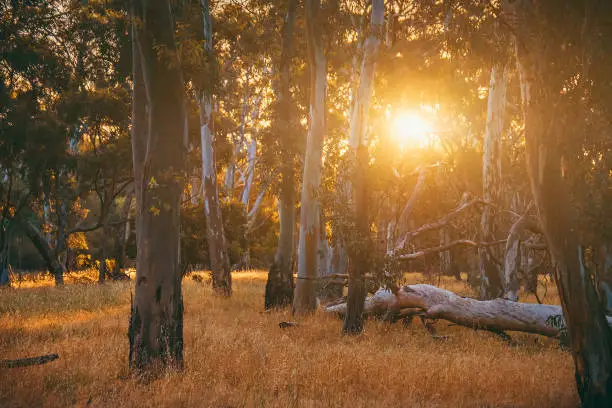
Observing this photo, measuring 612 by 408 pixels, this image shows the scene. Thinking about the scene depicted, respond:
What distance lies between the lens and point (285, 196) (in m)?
14.6

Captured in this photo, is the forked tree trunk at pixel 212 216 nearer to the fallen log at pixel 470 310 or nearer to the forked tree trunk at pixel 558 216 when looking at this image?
the fallen log at pixel 470 310

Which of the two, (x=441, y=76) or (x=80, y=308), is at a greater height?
(x=441, y=76)

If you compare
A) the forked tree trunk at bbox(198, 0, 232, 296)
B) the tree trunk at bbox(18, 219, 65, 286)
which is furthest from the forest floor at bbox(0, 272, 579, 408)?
the tree trunk at bbox(18, 219, 65, 286)

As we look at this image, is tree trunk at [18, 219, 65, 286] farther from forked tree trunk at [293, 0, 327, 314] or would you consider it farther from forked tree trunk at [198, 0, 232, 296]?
forked tree trunk at [293, 0, 327, 314]

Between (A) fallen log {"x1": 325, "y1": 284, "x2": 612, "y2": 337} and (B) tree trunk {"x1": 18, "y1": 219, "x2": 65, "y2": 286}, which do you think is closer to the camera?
(A) fallen log {"x1": 325, "y1": 284, "x2": 612, "y2": 337}

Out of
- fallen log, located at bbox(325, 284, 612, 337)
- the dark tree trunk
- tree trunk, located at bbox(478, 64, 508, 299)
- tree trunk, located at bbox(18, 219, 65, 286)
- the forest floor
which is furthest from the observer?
tree trunk, located at bbox(18, 219, 65, 286)

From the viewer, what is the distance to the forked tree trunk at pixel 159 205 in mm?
6148

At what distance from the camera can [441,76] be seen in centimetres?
1492

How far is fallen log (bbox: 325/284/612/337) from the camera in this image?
30.1ft

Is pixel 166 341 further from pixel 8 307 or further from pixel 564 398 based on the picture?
pixel 8 307

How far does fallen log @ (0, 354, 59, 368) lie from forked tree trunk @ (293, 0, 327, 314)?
650cm

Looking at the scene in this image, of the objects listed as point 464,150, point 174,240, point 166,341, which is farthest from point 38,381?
point 464,150

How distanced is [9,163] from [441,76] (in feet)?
51.3

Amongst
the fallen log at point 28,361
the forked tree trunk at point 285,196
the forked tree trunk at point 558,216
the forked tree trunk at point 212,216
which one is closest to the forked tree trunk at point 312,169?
the forked tree trunk at point 285,196
